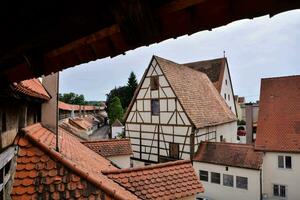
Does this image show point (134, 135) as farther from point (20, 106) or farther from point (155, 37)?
point (155, 37)

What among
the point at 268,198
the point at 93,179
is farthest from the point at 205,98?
the point at 93,179

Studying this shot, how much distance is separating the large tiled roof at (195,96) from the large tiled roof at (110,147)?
5158 mm

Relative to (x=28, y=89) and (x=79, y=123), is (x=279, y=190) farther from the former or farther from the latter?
(x=79, y=123)

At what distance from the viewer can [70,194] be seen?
4410 mm

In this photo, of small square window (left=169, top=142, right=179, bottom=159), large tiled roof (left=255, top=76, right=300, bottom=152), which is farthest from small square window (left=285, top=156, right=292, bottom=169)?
small square window (left=169, top=142, right=179, bottom=159)

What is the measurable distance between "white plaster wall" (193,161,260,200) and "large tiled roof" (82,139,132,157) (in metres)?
5.47

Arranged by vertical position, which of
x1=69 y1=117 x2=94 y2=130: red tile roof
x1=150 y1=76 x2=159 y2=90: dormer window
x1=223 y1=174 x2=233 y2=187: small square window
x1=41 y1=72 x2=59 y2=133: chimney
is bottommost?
x1=223 y1=174 x2=233 y2=187: small square window

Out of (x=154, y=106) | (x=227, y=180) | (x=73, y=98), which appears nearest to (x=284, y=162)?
(x=227, y=180)

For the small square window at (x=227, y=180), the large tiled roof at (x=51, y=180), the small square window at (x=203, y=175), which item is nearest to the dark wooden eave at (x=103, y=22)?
the large tiled roof at (x=51, y=180)

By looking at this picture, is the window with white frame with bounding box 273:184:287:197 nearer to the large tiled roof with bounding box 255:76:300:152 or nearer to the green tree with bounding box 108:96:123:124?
the large tiled roof with bounding box 255:76:300:152

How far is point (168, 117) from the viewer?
Result: 19.7m

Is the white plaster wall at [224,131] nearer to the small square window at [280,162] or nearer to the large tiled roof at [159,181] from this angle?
the small square window at [280,162]

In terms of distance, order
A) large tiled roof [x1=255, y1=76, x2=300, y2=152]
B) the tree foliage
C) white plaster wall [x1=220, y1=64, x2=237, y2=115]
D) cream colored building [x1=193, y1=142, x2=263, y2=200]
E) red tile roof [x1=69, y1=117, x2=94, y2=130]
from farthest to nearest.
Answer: the tree foliage → red tile roof [x1=69, y1=117, x2=94, y2=130] → white plaster wall [x1=220, y1=64, x2=237, y2=115] → large tiled roof [x1=255, y1=76, x2=300, y2=152] → cream colored building [x1=193, y1=142, x2=263, y2=200]

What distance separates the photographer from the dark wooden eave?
5.06 ft
